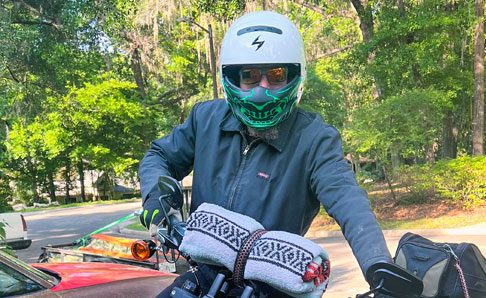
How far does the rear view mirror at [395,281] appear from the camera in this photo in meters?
1.36

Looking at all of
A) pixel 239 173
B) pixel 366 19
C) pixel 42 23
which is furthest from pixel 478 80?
pixel 239 173

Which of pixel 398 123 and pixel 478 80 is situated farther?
pixel 478 80

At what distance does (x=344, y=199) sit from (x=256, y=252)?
0.38 metres

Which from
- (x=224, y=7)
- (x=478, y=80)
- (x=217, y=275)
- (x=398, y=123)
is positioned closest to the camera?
(x=217, y=275)

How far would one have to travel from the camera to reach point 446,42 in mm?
18297

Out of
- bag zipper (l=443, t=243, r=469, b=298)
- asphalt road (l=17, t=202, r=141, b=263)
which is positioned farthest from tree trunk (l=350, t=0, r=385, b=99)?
bag zipper (l=443, t=243, r=469, b=298)

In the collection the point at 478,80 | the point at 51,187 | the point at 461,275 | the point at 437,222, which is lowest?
the point at 51,187

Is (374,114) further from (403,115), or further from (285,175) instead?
(285,175)

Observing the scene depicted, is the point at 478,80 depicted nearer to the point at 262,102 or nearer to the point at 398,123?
the point at 398,123

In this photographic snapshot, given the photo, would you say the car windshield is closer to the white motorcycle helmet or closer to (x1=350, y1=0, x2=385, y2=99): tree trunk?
the white motorcycle helmet

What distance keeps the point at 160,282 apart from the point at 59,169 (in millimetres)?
43845

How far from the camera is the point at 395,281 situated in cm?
136

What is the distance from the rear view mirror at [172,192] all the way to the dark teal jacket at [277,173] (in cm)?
19

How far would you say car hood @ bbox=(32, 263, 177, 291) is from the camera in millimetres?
3646
